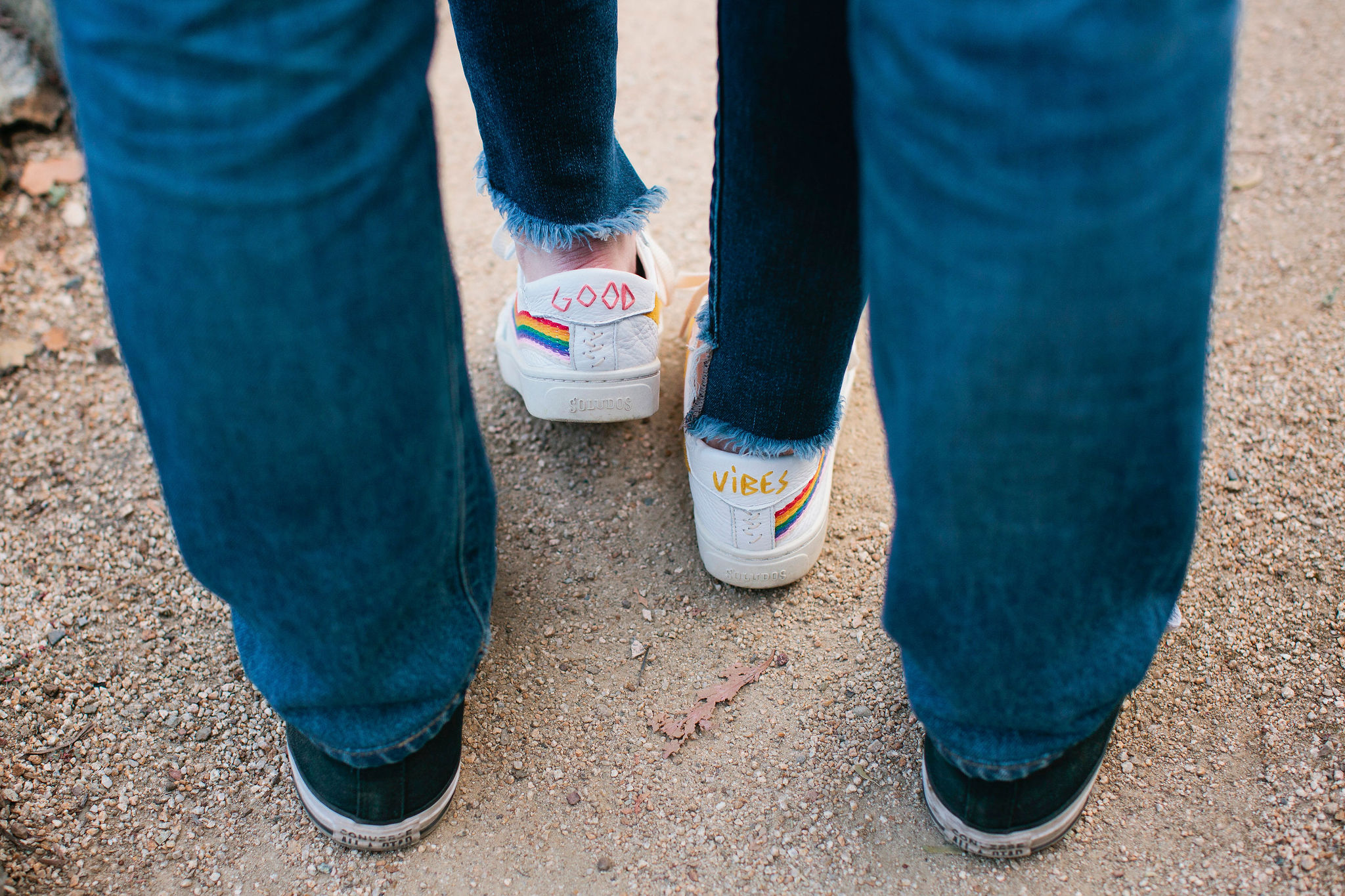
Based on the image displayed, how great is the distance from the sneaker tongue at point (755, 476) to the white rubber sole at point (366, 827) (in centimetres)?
47

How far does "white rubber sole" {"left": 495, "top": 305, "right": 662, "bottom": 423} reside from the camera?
1.28 meters

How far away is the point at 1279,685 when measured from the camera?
108cm

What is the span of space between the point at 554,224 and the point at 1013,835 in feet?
2.92

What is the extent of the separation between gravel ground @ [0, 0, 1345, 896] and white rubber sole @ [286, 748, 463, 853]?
0.02m

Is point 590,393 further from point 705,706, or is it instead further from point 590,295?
point 705,706

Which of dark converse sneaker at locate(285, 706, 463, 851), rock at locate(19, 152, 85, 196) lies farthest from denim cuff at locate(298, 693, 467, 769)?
rock at locate(19, 152, 85, 196)

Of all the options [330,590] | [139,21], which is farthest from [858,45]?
[330,590]

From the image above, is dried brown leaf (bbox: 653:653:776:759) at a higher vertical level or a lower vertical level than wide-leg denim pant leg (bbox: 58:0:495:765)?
lower

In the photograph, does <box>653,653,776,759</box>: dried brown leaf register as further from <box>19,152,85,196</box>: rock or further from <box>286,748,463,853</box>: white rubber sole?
<box>19,152,85,196</box>: rock

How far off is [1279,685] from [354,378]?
1.08m

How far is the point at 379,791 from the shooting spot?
0.93m

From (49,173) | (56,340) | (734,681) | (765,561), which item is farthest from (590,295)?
(49,173)

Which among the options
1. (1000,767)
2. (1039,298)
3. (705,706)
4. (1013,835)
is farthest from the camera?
(705,706)

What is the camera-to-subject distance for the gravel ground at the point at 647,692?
3.19 ft
